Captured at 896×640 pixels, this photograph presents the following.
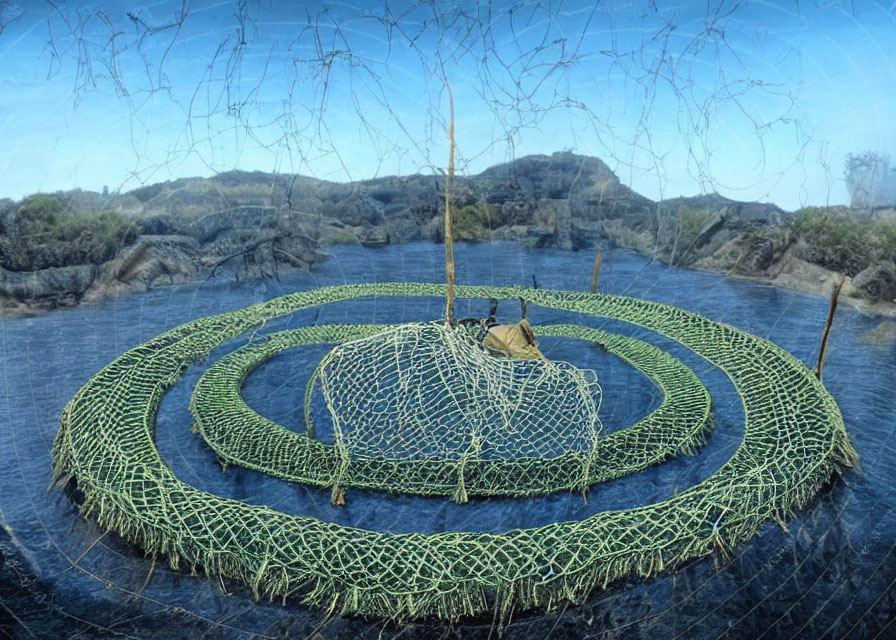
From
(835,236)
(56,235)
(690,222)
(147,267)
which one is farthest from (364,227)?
(835,236)

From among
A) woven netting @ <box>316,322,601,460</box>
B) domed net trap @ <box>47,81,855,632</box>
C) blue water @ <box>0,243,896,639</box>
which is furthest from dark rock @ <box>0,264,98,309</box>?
woven netting @ <box>316,322,601,460</box>

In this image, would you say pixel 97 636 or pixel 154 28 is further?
pixel 154 28

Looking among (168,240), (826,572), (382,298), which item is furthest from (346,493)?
(168,240)

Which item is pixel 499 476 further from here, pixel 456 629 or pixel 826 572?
pixel 826 572

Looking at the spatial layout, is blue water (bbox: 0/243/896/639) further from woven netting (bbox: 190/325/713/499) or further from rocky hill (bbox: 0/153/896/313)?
rocky hill (bbox: 0/153/896/313)

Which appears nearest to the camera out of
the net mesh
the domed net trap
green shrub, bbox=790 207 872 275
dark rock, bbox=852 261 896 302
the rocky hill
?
the domed net trap

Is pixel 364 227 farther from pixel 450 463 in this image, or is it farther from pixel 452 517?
pixel 452 517
